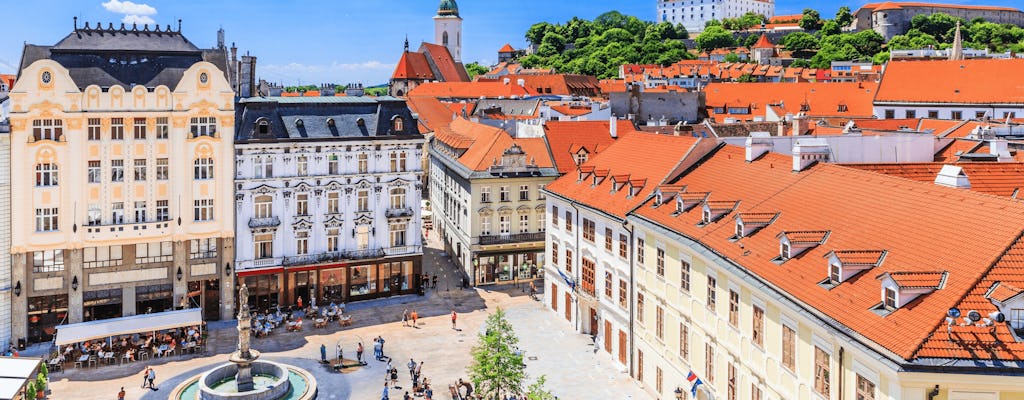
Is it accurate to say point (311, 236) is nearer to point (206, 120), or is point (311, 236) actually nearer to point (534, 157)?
point (206, 120)

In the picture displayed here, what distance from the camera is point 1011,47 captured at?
180125 mm

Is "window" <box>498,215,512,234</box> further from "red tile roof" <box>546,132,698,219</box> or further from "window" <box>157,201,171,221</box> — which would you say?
"window" <box>157,201,171,221</box>

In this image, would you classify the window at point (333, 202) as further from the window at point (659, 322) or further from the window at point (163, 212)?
the window at point (659, 322)

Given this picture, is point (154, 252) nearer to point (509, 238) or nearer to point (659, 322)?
point (509, 238)

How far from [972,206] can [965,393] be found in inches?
235

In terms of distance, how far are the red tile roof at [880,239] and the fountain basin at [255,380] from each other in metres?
17.7

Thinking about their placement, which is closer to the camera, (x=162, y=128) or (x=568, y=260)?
(x=162, y=128)

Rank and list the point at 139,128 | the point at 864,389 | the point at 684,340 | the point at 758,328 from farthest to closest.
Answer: the point at 139,128, the point at 684,340, the point at 758,328, the point at 864,389

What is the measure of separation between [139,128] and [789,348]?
1440 inches

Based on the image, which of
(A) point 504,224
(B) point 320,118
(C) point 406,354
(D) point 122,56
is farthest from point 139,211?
(A) point 504,224

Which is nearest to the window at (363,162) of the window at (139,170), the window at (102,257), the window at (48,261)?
the window at (139,170)

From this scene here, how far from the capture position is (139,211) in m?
46.1

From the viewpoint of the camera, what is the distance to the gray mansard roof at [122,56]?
45.2 metres

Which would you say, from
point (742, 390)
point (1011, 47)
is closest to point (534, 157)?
point (742, 390)
